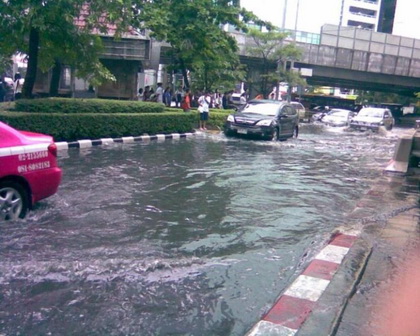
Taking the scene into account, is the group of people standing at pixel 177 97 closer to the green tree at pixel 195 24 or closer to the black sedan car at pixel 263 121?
the green tree at pixel 195 24

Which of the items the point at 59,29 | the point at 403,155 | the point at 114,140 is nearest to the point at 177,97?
the point at 114,140

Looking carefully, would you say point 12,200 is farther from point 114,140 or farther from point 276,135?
point 276,135

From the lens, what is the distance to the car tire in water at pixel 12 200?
19.7ft

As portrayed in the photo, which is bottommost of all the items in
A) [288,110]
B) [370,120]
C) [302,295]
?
[370,120]

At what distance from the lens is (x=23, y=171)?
6.12 m

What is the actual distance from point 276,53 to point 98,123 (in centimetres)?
2336

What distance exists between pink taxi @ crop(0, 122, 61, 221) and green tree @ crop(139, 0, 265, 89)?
50.3 ft

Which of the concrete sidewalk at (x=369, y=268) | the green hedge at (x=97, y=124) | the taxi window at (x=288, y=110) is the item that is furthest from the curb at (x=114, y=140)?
the concrete sidewalk at (x=369, y=268)

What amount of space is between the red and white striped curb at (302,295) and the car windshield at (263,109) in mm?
14222

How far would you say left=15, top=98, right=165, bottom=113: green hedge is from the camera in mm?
14281

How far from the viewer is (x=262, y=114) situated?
65.2ft

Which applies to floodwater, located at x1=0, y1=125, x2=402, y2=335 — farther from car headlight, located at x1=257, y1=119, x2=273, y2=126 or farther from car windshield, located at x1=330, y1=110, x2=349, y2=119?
car windshield, located at x1=330, y1=110, x2=349, y2=119

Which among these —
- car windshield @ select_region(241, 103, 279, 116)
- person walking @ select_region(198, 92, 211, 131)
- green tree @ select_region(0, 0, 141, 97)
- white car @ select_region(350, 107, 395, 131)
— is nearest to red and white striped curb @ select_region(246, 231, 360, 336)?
green tree @ select_region(0, 0, 141, 97)

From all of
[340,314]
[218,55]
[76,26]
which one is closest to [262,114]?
[218,55]
